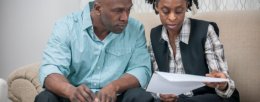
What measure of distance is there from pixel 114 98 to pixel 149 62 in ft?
0.96

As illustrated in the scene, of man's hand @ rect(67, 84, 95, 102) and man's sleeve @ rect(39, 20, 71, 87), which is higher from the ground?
man's sleeve @ rect(39, 20, 71, 87)

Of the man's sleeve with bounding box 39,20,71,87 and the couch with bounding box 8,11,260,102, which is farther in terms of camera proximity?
the couch with bounding box 8,11,260,102

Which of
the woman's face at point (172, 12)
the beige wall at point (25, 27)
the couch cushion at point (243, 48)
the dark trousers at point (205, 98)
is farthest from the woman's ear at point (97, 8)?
the beige wall at point (25, 27)

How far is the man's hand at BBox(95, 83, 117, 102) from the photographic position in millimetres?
1288

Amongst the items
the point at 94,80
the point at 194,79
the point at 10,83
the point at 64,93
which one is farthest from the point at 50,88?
the point at 194,79

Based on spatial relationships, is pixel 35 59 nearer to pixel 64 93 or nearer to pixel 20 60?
pixel 20 60

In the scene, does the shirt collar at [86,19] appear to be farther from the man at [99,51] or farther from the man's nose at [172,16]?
the man's nose at [172,16]

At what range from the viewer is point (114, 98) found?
4.37 ft

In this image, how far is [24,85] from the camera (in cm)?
167

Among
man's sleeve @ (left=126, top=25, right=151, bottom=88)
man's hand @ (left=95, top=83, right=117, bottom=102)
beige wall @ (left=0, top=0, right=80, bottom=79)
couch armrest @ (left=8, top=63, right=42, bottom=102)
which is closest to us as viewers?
man's hand @ (left=95, top=83, right=117, bottom=102)

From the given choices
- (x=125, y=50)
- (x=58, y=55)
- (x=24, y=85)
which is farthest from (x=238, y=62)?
(x=24, y=85)

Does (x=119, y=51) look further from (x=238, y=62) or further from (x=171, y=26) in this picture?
(x=238, y=62)

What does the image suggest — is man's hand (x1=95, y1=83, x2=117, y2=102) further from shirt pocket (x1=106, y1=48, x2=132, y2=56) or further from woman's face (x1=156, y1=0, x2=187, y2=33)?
woman's face (x1=156, y1=0, x2=187, y2=33)

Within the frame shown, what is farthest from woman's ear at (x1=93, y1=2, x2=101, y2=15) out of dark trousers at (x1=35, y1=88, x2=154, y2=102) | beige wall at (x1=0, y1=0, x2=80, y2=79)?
beige wall at (x1=0, y1=0, x2=80, y2=79)
